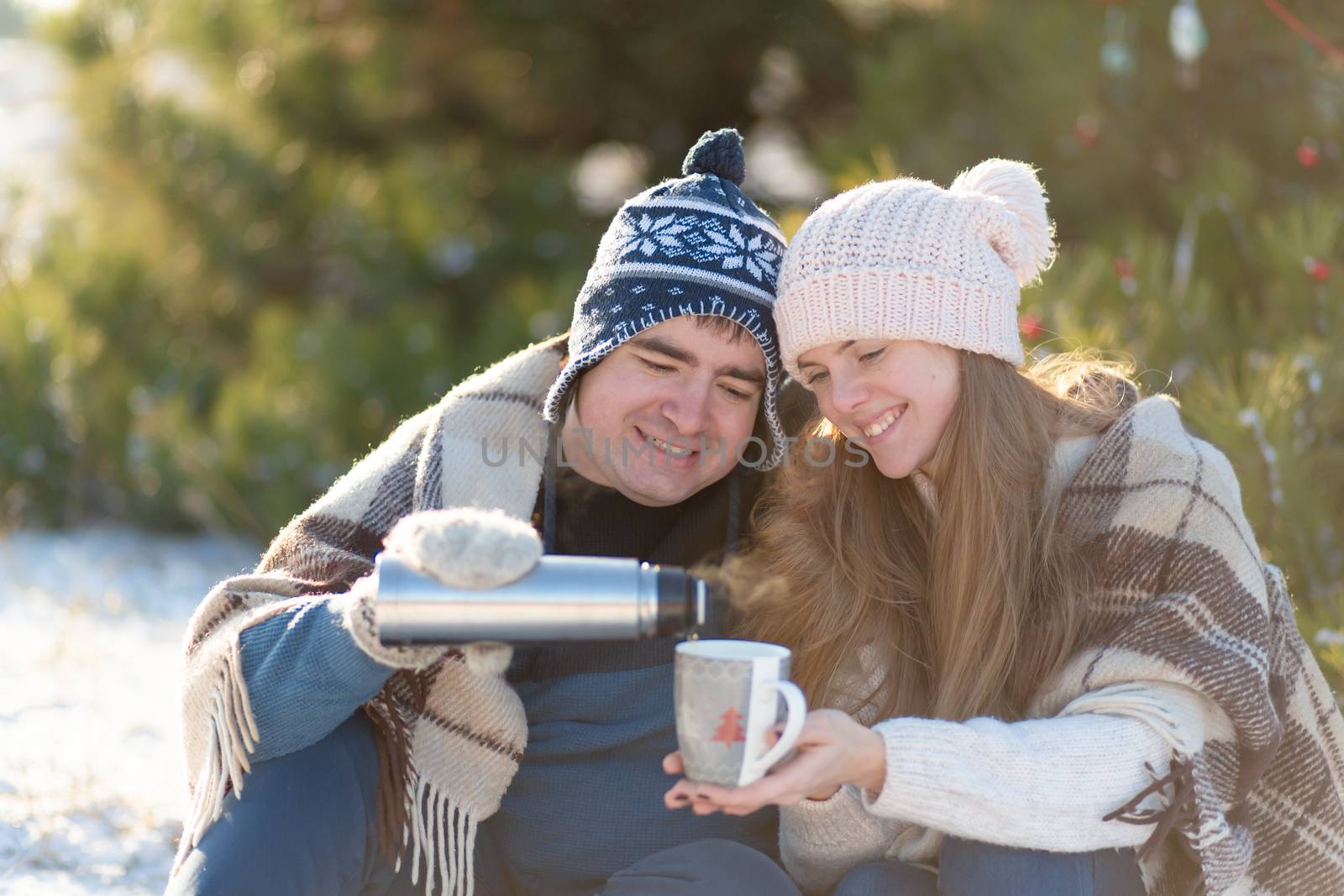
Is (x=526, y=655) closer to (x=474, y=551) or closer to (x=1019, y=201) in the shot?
(x=474, y=551)

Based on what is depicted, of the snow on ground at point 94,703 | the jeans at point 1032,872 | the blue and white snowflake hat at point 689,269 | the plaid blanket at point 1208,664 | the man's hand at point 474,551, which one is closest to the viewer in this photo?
the man's hand at point 474,551

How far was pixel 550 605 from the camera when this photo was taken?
161 cm

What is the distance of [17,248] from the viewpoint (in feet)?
20.2

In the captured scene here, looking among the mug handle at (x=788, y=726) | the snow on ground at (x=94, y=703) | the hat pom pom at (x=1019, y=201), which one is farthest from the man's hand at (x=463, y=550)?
the snow on ground at (x=94, y=703)

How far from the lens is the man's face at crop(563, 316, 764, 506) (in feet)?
7.30

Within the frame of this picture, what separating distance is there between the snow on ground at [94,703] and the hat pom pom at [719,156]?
5.39ft

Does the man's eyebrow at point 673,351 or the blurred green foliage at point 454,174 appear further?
the blurred green foliage at point 454,174

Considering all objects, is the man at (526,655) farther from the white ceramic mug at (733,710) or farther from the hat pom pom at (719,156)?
the white ceramic mug at (733,710)

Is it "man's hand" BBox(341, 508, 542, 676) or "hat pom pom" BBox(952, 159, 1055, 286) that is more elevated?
"hat pom pom" BBox(952, 159, 1055, 286)

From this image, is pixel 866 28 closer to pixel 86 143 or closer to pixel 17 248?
pixel 86 143

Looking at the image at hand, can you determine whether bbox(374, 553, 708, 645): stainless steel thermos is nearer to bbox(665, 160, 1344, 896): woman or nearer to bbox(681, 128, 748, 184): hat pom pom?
bbox(665, 160, 1344, 896): woman

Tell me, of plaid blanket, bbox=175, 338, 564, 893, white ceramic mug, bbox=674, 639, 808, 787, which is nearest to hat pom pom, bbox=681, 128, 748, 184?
plaid blanket, bbox=175, 338, 564, 893

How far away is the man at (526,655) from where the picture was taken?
6.16ft

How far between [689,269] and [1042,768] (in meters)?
0.95
